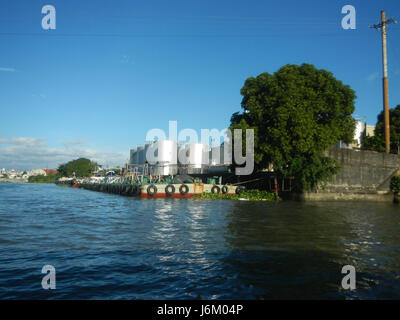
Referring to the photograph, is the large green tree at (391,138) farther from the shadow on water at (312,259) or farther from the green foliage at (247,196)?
the shadow on water at (312,259)

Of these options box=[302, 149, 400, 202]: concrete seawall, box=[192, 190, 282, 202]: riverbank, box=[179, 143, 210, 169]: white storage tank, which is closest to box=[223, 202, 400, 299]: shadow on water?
box=[302, 149, 400, 202]: concrete seawall

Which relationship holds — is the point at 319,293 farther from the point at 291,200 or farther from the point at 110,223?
the point at 291,200

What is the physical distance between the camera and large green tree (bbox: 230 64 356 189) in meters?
28.6

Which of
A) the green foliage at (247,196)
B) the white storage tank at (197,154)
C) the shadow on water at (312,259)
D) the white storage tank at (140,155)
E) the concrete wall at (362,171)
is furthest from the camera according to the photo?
the white storage tank at (140,155)

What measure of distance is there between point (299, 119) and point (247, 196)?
390 inches

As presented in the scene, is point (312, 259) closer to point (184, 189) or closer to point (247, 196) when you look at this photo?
point (247, 196)

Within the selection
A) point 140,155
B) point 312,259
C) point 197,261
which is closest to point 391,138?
point 312,259

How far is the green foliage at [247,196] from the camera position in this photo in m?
32.2

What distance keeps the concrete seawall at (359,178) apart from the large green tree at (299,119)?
120 cm

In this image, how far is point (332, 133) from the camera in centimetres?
3097

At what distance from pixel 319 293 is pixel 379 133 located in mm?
44549

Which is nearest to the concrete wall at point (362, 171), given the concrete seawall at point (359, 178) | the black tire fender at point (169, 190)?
the concrete seawall at point (359, 178)

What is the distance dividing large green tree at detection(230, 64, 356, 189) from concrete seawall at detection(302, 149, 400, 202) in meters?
1.20
